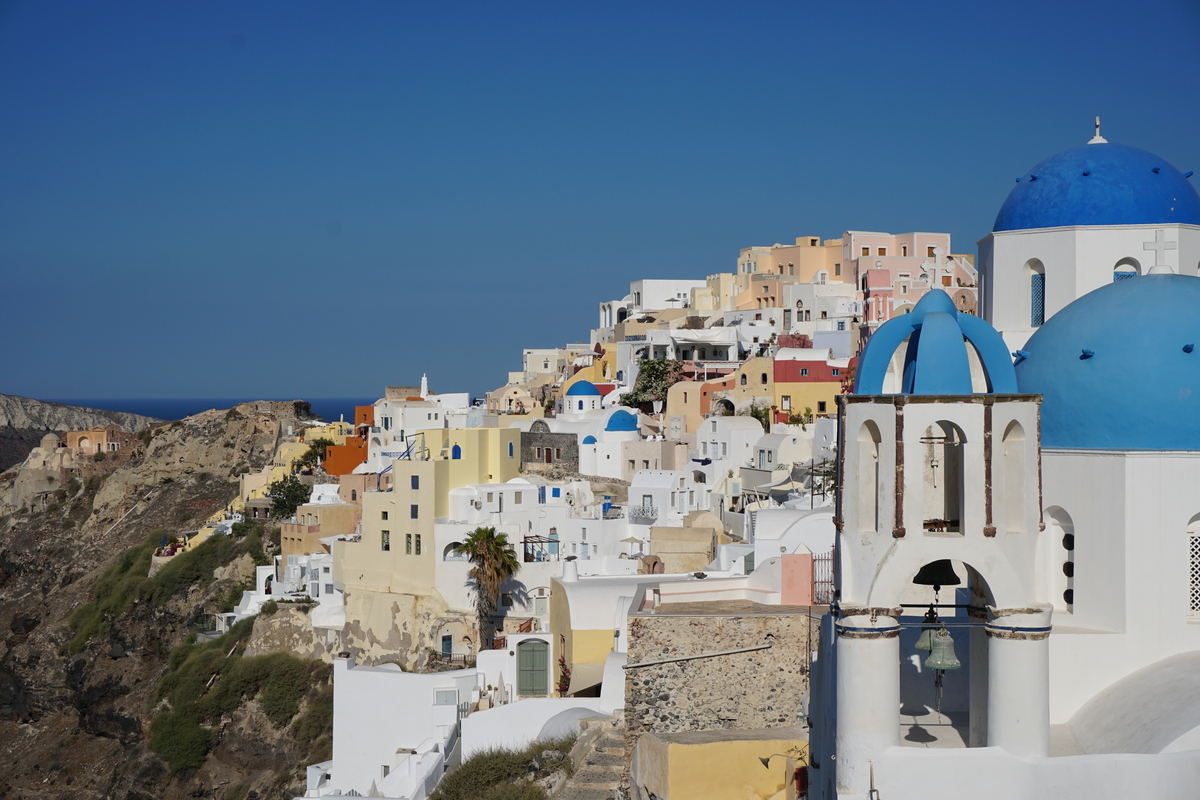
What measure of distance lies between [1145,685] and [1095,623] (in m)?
1.02

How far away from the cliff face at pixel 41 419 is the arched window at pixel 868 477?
10985 centimetres

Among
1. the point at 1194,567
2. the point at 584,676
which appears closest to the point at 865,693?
the point at 1194,567

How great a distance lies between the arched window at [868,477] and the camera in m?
10.2

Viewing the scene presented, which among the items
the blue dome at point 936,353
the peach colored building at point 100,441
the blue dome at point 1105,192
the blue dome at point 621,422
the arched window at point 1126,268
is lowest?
the peach colored building at point 100,441

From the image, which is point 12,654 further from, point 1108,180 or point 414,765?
point 1108,180

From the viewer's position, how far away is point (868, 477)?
10250 millimetres

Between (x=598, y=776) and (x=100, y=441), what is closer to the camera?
(x=598, y=776)

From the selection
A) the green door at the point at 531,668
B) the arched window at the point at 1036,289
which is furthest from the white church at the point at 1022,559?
the green door at the point at 531,668

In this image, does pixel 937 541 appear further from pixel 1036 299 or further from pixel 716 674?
pixel 1036 299

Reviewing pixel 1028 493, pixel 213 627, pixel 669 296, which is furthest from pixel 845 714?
pixel 669 296

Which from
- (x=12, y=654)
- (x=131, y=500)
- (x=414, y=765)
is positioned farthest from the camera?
(x=131, y=500)

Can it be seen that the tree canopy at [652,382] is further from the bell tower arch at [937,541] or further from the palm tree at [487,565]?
the bell tower arch at [937,541]

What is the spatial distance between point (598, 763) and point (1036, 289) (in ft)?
30.1

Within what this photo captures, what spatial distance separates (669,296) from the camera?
218 feet
